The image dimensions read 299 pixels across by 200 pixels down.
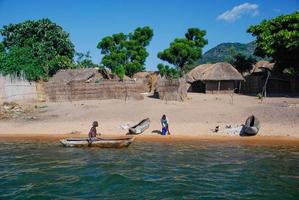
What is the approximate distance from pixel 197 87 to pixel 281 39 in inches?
487

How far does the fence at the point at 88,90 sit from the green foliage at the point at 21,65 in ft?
15.7

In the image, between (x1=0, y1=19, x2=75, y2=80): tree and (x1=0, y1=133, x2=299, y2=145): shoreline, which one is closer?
(x1=0, y1=133, x2=299, y2=145): shoreline

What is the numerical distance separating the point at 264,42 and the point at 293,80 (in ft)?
18.8

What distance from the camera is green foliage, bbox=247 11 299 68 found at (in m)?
33.0

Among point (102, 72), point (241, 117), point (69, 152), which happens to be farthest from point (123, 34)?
point (69, 152)

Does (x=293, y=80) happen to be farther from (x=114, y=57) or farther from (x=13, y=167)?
(x=13, y=167)

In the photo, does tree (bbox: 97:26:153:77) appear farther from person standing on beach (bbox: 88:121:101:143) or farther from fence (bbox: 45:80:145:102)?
person standing on beach (bbox: 88:121:101:143)

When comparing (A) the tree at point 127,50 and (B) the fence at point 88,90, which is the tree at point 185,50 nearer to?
(A) the tree at point 127,50

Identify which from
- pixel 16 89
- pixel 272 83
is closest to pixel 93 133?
pixel 16 89

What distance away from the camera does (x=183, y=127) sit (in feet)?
74.8

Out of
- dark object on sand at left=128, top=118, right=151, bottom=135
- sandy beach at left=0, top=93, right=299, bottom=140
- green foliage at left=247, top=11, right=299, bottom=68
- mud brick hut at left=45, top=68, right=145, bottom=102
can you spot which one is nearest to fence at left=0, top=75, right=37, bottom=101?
mud brick hut at left=45, top=68, right=145, bottom=102

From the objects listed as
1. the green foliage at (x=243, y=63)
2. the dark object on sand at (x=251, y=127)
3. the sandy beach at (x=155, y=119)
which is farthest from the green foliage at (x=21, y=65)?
the green foliage at (x=243, y=63)

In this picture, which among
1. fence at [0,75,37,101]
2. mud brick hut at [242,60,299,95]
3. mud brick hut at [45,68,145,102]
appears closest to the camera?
fence at [0,75,37,101]

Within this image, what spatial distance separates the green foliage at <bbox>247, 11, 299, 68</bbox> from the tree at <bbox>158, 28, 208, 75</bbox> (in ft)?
47.5
